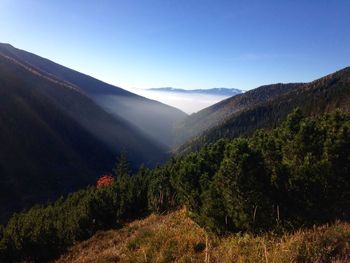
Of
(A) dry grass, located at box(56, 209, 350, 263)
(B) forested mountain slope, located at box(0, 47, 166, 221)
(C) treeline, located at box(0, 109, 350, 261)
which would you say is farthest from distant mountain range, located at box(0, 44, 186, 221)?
(C) treeline, located at box(0, 109, 350, 261)

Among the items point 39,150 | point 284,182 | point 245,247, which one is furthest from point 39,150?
point 245,247

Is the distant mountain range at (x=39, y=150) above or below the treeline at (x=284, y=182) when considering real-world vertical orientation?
below

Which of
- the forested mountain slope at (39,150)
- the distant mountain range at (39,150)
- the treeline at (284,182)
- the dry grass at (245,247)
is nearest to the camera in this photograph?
the dry grass at (245,247)

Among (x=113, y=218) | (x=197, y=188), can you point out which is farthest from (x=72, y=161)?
(x=197, y=188)

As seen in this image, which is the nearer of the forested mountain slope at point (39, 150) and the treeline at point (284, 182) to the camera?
the treeline at point (284, 182)

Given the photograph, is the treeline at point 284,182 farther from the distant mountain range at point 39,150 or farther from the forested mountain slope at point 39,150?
the distant mountain range at point 39,150

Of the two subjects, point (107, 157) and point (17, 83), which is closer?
point (17, 83)

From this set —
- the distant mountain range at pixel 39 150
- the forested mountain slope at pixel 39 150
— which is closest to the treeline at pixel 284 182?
the forested mountain slope at pixel 39 150

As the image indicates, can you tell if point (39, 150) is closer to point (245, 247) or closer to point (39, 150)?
point (39, 150)

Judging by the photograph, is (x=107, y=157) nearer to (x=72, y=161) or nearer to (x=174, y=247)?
(x=72, y=161)

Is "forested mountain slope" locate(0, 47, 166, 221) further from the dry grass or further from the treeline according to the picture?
the treeline

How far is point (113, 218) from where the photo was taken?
26.1 meters

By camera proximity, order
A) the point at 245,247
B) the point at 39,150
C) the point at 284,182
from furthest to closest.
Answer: the point at 39,150, the point at 284,182, the point at 245,247

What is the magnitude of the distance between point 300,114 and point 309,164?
2.75m
